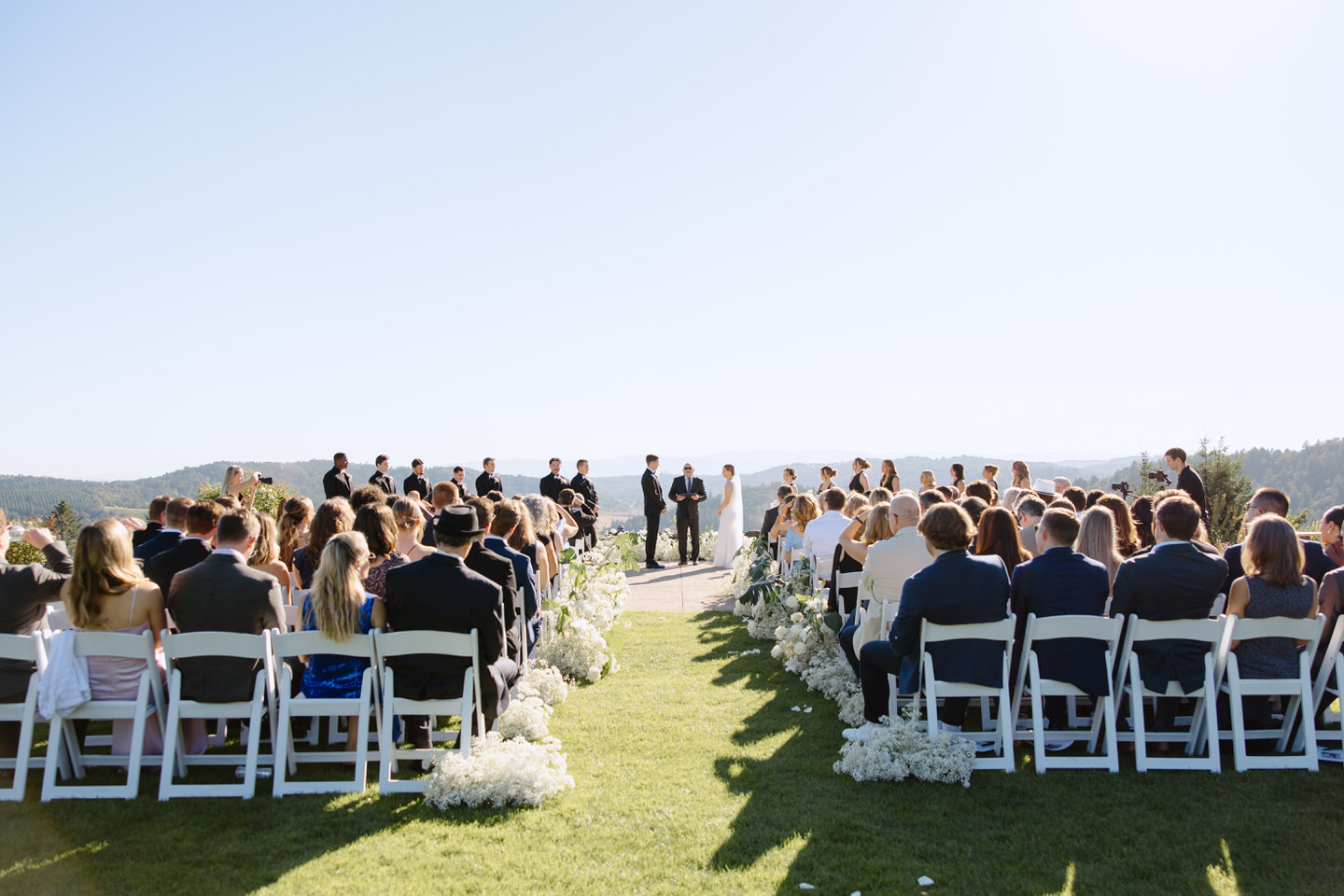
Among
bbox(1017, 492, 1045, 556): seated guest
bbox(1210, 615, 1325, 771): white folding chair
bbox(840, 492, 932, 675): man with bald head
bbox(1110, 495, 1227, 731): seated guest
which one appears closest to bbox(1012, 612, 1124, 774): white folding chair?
bbox(1110, 495, 1227, 731): seated guest

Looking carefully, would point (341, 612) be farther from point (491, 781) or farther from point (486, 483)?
point (486, 483)

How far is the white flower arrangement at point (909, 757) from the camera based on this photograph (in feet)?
14.9

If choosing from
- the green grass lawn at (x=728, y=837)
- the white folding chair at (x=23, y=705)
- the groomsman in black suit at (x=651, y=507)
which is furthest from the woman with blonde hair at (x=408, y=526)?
the groomsman in black suit at (x=651, y=507)

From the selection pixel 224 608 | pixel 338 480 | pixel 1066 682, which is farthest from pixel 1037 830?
pixel 338 480

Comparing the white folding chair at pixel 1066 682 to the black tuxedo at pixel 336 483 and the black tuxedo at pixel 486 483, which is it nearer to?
the black tuxedo at pixel 336 483

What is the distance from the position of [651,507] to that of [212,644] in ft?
38.1

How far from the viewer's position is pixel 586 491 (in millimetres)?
15250

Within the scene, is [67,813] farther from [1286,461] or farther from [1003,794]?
[1286,461]

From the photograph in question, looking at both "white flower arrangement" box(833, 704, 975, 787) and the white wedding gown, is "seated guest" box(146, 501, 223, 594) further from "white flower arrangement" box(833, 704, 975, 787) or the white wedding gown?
the white wedding gown

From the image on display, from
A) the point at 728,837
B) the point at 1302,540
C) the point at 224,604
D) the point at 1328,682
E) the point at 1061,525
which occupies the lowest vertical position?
the point at 728,837

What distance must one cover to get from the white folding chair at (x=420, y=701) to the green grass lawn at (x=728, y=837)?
0.58 feet

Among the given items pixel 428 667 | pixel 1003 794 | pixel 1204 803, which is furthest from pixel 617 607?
pixel 1204 803

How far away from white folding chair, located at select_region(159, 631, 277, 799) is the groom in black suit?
10698 millimetres

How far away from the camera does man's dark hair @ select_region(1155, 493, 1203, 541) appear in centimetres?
474
